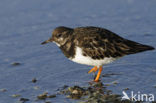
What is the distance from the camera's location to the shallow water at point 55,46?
7215 millimetres

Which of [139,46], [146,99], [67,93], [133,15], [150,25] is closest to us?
[146,99]

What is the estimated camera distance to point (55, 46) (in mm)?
9398

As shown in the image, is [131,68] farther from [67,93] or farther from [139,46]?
[67,93]

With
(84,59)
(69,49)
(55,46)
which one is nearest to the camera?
(84,59)

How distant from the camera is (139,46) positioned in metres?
7.32

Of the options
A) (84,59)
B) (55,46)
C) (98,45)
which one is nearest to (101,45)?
(98,45)

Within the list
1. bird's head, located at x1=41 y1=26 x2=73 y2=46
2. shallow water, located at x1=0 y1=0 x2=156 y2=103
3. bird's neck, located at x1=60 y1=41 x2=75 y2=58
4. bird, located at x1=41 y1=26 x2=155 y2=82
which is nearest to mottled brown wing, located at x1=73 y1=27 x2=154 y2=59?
bird, located at x1=41 y1=26 x2=155 y2=82

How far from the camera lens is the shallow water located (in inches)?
284

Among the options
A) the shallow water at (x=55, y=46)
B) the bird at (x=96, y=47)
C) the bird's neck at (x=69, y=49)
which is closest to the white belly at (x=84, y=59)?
the bird at (x=96, y=47)

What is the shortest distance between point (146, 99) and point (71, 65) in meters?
2.53

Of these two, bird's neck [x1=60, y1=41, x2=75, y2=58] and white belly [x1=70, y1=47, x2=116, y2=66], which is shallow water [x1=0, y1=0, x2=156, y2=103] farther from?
bird's neck [x1=60, y1=41, x2=75, y2=58]

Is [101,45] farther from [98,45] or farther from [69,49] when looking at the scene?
[69,49]

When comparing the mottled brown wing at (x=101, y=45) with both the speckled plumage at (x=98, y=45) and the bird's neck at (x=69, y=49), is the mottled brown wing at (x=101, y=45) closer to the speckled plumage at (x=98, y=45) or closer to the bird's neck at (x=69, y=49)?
the speckled plumage at (x=98, y=45)

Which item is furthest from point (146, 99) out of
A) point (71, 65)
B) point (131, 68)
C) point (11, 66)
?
point (11, 66)
